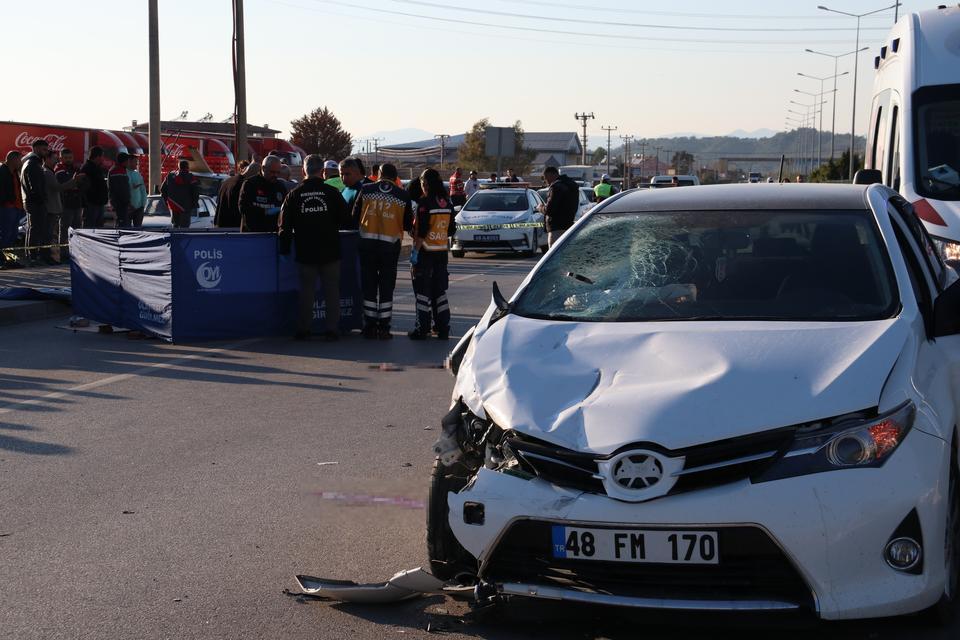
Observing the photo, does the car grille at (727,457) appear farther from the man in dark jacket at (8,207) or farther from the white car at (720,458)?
the man in dark jacket at (8,207)

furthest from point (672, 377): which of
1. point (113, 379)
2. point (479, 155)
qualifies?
point (479, 155)

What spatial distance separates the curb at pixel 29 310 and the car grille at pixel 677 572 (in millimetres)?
12241

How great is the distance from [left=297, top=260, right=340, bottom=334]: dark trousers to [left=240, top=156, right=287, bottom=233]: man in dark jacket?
1.56 m

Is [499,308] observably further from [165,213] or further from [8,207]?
[165,213]

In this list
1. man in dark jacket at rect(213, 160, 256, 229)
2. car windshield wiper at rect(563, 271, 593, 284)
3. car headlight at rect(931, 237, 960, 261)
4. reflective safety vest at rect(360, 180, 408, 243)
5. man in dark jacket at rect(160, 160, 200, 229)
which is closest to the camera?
car windshield wiper at rect(563, 271, 593, 284)

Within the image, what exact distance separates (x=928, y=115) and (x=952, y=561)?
309 inches

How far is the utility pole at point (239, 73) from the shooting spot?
28.4 meters

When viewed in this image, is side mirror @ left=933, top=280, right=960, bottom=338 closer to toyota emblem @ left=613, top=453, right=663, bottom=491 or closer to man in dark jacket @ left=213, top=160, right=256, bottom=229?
toyota emblem @ left=613, top=453, right=663, bottom=491

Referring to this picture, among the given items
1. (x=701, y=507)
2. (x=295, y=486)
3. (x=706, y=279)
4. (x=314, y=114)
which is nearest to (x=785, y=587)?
(x=701, y=507)

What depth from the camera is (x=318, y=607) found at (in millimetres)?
4793

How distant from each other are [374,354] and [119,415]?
3641 mm

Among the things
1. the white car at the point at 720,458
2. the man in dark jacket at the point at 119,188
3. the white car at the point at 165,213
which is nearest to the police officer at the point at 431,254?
the white car at the point at 720,458

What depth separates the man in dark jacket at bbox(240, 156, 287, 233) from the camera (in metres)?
14.4

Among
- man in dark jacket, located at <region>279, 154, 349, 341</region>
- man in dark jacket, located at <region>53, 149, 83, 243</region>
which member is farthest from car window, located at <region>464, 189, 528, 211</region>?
man in dark jacket, located at <region>279, 154, 349, 341</region>
